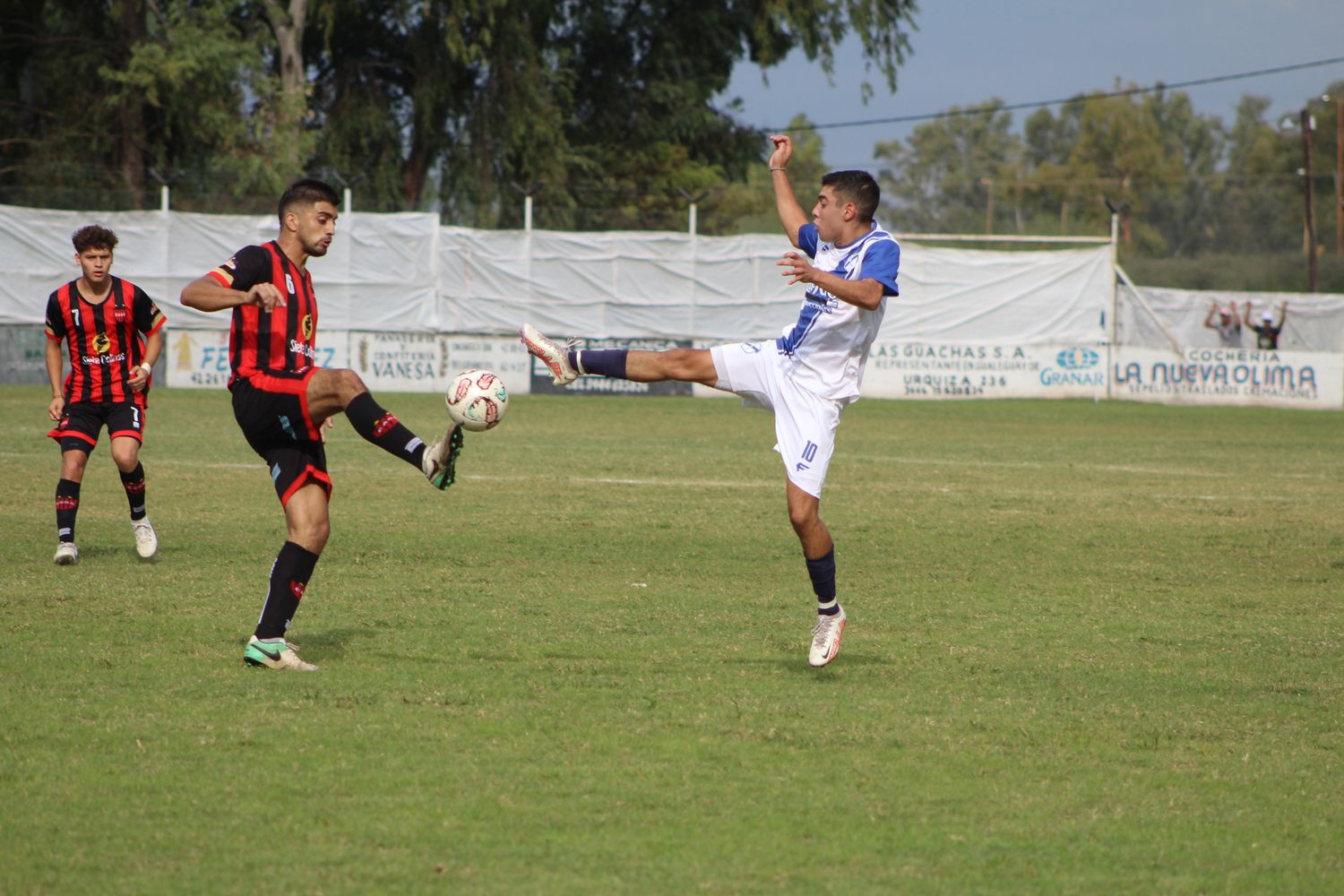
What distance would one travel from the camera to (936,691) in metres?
5.95

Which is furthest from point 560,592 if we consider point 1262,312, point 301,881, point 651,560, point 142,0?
point 142,0

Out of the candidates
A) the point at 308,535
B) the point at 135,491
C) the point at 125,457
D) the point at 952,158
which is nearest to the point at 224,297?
the point at 308,535

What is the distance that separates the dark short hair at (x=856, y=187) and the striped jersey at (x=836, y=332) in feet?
0.49

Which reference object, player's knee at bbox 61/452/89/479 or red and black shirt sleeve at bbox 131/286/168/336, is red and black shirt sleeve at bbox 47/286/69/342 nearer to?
red and black shirt sleeve at bbox 131/286/168/336

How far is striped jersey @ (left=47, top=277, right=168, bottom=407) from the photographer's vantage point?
29.7 feet

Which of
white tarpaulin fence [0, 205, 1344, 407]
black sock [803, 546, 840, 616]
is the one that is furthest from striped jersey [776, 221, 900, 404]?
white tarpaulin fence [0, 205, 1344, 407]

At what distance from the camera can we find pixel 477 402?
19.7 feet

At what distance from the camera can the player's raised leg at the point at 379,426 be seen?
19.1ft

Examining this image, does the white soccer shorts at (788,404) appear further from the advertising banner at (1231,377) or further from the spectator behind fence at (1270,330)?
the spectator behind fence at (1270,330)

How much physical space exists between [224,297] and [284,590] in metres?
1.24

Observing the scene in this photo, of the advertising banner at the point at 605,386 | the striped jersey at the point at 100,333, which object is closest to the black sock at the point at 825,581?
the striped jersey at the point at 100,333

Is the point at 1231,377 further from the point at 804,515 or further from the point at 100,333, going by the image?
the point at 804,515

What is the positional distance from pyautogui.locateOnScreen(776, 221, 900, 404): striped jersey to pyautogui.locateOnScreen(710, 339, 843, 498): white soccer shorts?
56 mm

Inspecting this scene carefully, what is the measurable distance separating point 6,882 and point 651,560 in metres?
5.85
